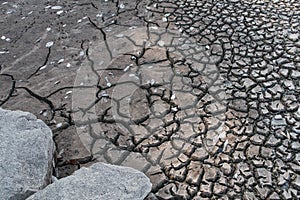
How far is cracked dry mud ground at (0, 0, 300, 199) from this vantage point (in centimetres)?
165

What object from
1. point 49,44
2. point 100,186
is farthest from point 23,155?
point 49,44

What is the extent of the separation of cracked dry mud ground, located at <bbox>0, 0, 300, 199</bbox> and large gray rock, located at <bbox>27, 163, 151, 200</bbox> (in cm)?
17

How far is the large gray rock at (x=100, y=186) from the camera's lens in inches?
53.0

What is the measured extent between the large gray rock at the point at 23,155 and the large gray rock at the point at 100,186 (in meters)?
0.07

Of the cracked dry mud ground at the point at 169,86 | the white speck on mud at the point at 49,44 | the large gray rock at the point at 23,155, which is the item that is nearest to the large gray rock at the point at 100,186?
the large gray rock at the point at 23,155

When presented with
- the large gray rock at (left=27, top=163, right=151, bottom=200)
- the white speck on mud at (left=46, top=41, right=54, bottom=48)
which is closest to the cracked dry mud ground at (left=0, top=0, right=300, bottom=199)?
the white speck on mud at (left=46, top=41, right=54, bottom=48)

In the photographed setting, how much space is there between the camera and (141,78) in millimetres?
2043

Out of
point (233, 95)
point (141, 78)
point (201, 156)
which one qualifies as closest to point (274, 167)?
point (201, 156)

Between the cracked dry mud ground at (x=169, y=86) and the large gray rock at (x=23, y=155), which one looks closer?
the large gray rock at (x=23, y=155)

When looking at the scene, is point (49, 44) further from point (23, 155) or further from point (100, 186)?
point (100, 186)

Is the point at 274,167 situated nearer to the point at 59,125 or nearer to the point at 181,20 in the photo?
the point at 59,125

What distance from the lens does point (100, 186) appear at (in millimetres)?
1382

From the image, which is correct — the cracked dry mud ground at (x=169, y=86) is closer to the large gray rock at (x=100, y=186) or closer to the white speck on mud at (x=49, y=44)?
the white speck on mud at (x=49, y=44)

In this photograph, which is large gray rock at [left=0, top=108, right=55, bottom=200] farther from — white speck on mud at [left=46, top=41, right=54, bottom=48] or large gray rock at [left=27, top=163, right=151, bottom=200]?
white speck on mud at [left=46, top=41, right=54, bottom=48]
